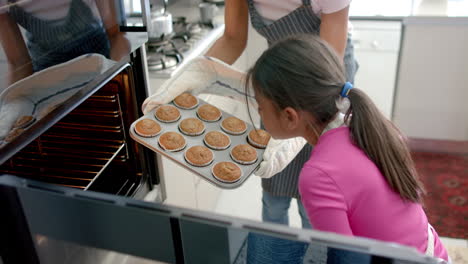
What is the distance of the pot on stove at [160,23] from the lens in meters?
1.93

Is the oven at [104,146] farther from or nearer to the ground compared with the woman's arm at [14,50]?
nearer to the ground

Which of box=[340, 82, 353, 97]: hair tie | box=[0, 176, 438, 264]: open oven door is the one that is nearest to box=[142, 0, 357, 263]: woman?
box=[340, 82, 353, 97]: hair tie

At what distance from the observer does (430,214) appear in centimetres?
233

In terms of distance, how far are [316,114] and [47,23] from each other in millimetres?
601

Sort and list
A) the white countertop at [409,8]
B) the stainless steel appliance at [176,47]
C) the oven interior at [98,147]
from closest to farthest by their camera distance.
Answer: the oven interior at [98,147] → the stainless steel appliance at [176,47] → the white countertop at [409,8]

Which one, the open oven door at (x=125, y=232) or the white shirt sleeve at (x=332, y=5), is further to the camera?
the white shirt sleeve at (x=332, y=5)

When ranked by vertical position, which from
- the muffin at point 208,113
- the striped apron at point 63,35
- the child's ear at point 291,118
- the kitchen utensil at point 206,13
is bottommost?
the muffin at point 208,113

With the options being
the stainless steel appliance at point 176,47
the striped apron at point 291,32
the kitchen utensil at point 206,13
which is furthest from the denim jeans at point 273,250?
the kitchen utensil at point 206,13

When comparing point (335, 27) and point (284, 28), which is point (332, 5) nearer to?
point (335, 27)

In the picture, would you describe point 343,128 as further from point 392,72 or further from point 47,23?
point 392,72

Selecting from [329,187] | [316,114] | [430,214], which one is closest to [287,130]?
[316,114]

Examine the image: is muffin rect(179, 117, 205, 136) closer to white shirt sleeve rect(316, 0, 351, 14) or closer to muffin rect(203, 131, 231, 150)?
muffin rect(203, 131, 231, 150)

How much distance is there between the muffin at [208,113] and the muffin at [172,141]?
122 mm

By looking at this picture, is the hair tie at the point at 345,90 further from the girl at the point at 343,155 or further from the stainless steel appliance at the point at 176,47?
the stainless steel appliance at the point at 176,47
